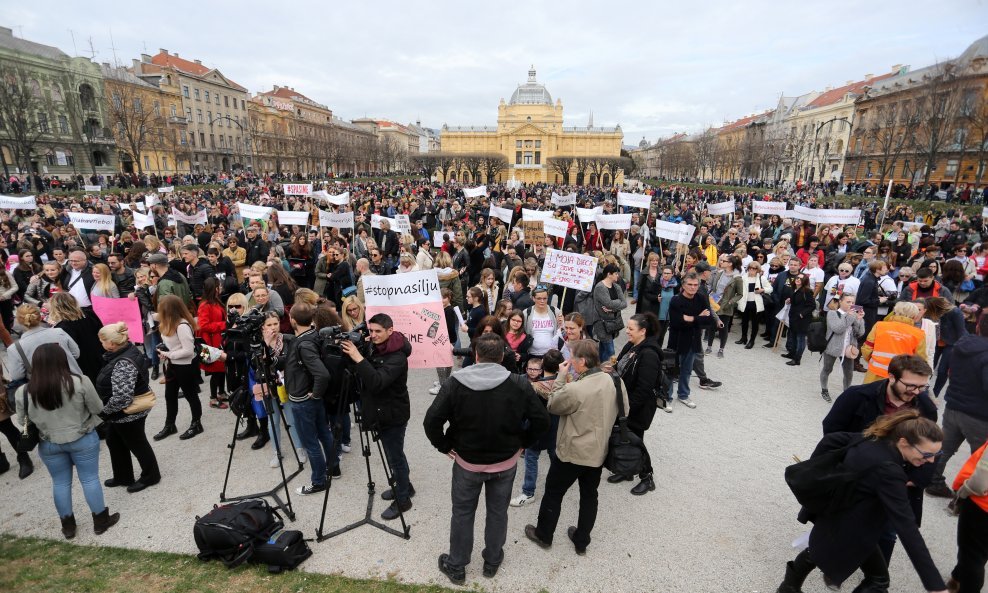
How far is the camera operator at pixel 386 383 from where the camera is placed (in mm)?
3734

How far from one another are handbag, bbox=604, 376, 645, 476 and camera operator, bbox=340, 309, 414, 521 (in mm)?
1758

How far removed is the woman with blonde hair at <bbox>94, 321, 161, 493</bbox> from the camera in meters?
4.32

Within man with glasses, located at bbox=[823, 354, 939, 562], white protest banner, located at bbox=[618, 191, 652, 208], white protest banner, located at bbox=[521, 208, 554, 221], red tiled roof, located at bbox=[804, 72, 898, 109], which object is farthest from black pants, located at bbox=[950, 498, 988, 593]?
red tiled roof, located at bbox=[804, 72, 898, 109]

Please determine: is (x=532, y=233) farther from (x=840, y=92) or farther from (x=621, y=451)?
(x=840, y=92)

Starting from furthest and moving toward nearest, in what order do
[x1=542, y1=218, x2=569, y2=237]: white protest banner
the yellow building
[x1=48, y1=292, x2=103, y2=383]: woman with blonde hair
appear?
1. the yellow building
2. [x1=542, y1=218, x2=569, y2=237]: white protest banner
3. [x1=48, y1=292, x2=103, y2=383]: woman with blonde hair

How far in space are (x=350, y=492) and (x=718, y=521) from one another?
12.0 ft

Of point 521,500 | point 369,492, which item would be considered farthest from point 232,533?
point 521,500

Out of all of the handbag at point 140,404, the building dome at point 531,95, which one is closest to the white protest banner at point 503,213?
the handbag at point 140,404

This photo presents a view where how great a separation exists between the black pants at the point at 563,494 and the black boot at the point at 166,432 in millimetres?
4857

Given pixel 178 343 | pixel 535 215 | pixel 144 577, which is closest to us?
pixel 144 577

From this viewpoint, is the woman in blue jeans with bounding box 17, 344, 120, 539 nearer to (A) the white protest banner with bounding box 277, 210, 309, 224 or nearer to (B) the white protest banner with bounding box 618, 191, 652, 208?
(A) the white protest banner with bounding box 277, 210, 309, 224

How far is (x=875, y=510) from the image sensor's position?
2.94m

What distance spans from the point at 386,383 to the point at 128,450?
10.9 feet

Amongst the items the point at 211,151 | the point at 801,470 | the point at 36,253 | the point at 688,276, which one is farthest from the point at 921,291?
the point at 211,151
